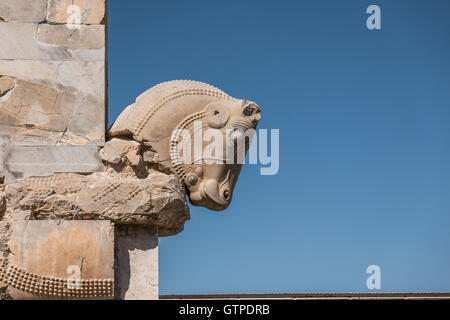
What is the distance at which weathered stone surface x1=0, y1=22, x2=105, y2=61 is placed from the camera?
641cm

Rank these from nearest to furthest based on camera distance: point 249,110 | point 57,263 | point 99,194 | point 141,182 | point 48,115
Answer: point 57,263, point 99,194, point 141,182, point 48,115, point 249,110

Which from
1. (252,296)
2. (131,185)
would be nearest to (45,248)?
(131,185)

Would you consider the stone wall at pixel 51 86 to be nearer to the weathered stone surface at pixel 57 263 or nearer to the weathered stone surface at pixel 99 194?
the weathered stone surface at pixel 99 194

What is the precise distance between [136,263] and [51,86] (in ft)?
5.26

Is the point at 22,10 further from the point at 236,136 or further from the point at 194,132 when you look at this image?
the point at 236,136

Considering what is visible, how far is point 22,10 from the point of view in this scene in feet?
21.2

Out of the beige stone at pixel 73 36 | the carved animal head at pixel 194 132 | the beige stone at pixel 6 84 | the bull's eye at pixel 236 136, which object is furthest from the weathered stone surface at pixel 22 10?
the bull's eye at pixel 236 136

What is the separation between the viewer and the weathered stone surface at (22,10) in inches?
253

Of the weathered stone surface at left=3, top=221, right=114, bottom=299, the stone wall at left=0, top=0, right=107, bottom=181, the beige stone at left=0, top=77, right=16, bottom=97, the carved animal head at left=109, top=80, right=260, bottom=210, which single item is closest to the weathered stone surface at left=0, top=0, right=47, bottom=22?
the stone wall at left=0, top=0, right=107, bottom=181

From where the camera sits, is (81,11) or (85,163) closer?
(85,163)

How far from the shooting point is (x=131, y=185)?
20.3 feet

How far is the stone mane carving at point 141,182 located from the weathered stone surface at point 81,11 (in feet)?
2.51

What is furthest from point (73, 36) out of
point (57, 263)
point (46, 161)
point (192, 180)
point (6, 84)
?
point (57, 263)

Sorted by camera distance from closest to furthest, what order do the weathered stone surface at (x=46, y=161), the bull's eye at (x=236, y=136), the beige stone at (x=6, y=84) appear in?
the weathered stone surface at (x=46, y=161) < the beige stone at (x=6, y=84) < the bull's eye at (x=236, y=136)
